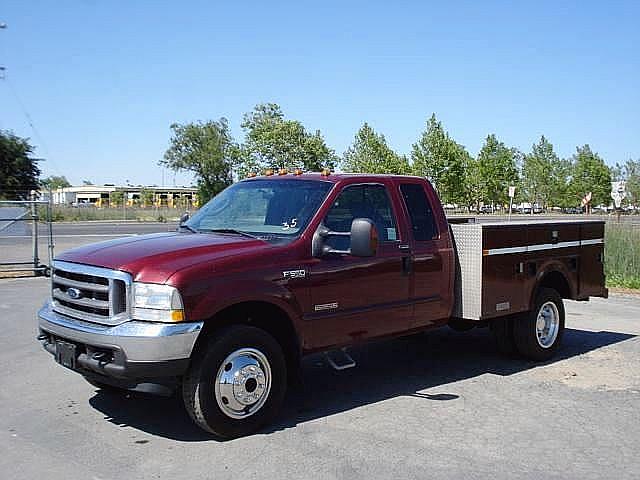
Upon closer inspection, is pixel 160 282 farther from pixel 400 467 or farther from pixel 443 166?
pixel 443 166

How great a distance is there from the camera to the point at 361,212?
641cm

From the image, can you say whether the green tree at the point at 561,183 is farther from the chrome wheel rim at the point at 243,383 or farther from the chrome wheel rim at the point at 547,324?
the chrome wheel rim at the point at 243,383

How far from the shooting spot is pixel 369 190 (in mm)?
6566

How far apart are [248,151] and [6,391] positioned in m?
36.1

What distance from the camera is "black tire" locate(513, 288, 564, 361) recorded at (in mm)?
7863

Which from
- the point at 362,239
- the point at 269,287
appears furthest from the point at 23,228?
the point at 362,239

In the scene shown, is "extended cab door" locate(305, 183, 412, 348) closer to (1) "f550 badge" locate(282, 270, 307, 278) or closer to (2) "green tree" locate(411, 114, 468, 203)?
(1) "f550 badge" locate(282, 270, 307, 278)

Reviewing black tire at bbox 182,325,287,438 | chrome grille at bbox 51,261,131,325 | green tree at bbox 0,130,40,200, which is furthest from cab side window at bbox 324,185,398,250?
green tree at bbox 0,130,40,200

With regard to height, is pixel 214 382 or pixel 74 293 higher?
pixel 74 293

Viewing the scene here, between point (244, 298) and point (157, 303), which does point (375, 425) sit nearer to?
point (244, 298)

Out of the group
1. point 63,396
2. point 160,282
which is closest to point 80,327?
point 160,282

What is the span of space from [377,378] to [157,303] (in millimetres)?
3058

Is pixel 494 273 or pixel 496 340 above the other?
pixel 494 273

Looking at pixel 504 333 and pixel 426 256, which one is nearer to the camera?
pixel 426 256
